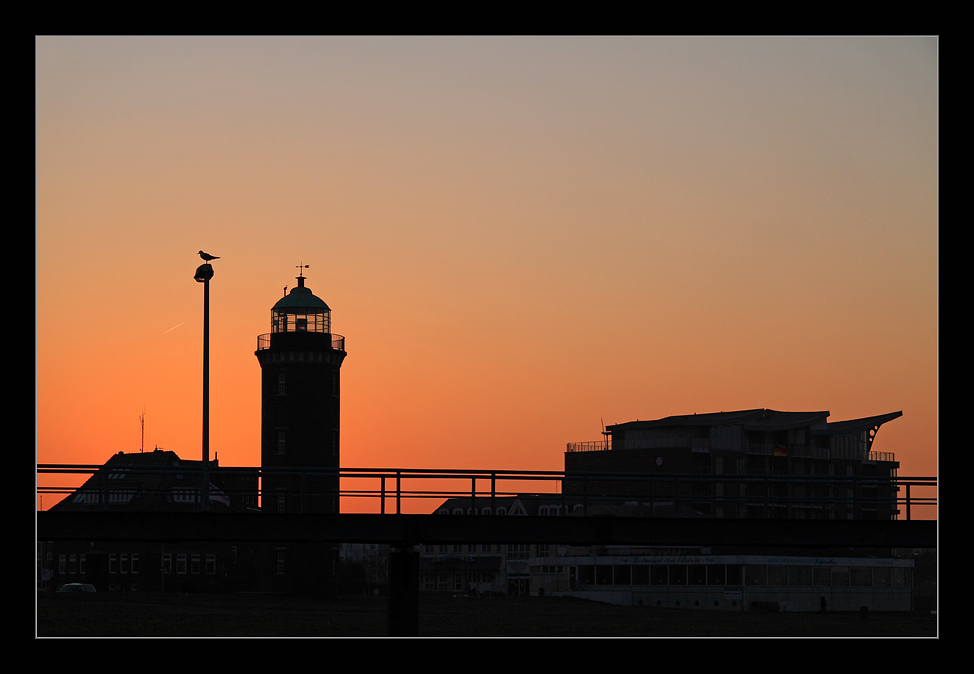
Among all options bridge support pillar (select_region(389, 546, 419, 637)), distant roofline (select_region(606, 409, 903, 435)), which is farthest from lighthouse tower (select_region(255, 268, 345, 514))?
bridge support pillar (select_region(389, 546, 419, 637))

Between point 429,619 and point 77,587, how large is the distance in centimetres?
3066

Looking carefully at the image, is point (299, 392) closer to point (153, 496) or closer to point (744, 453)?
point (153, 496)

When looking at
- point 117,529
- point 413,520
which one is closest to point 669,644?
point 413,520

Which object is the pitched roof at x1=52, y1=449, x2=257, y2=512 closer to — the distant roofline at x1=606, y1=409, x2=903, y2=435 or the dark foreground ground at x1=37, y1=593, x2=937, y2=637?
the dark foreground ground at x1=37, y1=593, x2=937, y2=637

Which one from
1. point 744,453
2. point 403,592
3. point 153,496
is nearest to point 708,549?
point 744,453

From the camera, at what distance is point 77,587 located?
82188 mm

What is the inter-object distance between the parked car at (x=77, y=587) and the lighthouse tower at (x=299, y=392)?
1392cm

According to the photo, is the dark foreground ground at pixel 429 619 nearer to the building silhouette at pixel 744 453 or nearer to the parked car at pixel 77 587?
the parked car at pixel 77 587

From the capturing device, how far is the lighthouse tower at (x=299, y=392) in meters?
79.1

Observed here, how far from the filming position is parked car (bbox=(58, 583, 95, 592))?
81.8 m

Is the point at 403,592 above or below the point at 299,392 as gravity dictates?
below

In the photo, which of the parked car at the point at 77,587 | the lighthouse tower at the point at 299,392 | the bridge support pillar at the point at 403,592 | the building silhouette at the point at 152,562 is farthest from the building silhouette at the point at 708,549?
the bridge support pillar at the point at 403,592
